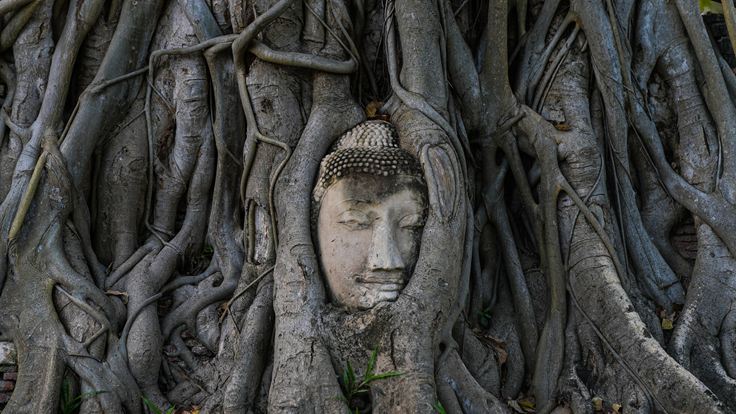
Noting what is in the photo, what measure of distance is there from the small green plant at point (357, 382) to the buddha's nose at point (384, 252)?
0.36m

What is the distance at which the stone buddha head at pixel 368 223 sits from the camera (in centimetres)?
317

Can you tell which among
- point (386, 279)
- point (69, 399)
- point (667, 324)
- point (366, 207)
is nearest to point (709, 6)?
point (667, 324)

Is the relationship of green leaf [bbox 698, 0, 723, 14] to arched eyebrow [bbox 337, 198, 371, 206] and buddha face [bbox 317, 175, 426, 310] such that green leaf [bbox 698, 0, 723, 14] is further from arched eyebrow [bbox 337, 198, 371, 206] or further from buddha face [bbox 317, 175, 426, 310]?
arched eyebrow [bbox 337, 198, 371, 206]

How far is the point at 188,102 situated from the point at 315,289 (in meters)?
1.59

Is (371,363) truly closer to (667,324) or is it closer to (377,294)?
(377,294)

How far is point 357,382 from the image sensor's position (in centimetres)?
307

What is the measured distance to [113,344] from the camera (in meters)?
3.53

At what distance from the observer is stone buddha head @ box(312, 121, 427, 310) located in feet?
10.4

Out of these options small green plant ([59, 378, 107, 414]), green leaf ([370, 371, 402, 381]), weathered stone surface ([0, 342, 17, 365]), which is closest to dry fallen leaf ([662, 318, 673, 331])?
green leaf ([370, 371, 402, 381])

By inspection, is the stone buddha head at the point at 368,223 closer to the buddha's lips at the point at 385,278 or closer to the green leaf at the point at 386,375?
the buddha's lips at the point at 385,278

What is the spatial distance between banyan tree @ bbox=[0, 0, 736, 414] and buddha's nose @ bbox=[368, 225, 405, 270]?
0.03 feet

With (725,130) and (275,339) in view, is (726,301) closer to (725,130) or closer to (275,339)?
(725,130)

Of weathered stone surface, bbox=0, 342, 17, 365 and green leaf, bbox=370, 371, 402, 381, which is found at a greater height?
weathered stone surface, bbox=0, 342, 17, 365

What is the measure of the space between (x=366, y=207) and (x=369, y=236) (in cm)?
13
